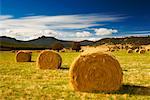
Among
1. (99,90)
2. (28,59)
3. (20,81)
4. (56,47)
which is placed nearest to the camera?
(99,90)

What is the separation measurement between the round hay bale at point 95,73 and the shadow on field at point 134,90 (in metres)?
0.41

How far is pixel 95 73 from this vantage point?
15.8 meters

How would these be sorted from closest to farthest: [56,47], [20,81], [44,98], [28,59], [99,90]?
Answer: [44,98]
[99,90]
[20,81]
[28,59]
[56,47]

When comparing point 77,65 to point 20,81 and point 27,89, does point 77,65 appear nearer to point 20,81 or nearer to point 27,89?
point 27,89

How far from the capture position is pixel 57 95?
567 inches

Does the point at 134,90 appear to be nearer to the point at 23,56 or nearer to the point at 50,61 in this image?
the point at 50,61

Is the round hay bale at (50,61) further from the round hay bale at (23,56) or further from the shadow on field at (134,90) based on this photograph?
the round hay bale at (23,56)

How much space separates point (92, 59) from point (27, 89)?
3.19 metres

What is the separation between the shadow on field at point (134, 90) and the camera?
15090 millimetres

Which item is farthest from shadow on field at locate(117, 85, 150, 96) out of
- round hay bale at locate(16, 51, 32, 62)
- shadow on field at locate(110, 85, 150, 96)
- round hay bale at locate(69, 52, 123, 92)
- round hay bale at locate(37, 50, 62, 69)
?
round hay bale at locate(16, 51, 32, 62)

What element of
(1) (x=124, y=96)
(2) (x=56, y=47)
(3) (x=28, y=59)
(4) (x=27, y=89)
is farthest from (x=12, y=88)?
(2) (x=56, y=47)

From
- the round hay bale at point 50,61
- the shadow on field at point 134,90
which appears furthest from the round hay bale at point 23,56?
the shadow on field at point 134,90

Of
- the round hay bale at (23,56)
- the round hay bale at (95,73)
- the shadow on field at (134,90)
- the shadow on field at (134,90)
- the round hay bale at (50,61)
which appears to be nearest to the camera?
the shadow on field at (134,90)

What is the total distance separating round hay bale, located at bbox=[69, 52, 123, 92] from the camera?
1568 cm
